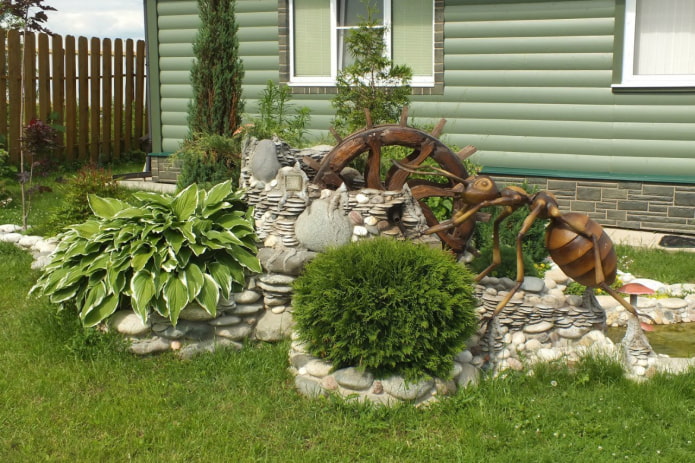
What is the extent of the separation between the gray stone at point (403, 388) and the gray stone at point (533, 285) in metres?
1.28

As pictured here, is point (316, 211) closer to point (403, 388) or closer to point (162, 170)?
point (403, 388)

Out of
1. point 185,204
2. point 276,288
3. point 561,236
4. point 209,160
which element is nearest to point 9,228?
point 209,160

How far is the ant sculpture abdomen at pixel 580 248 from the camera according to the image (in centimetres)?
489

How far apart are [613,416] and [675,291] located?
2945 mm

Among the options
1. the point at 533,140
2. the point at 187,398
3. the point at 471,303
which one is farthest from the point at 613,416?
the point at 533,140

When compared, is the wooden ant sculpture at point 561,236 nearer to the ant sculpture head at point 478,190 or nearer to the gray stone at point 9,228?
the ant sculpture head at point 478,190

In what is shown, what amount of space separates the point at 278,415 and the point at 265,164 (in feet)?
6.84

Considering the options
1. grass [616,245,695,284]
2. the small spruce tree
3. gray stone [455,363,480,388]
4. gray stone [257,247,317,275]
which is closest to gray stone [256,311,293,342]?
gray stone [257,247,317,275]

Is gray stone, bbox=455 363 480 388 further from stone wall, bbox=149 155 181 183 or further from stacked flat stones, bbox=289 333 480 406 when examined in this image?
stone wall, bbox=149 155 181 183

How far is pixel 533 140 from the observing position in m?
9.87

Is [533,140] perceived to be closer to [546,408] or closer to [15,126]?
[546,408]

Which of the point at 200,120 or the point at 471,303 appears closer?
the point at 471,303

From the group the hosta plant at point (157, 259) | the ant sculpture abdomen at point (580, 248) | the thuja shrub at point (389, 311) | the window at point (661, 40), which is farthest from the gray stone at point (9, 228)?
the window at point (661, 40)

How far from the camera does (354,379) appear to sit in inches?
181
